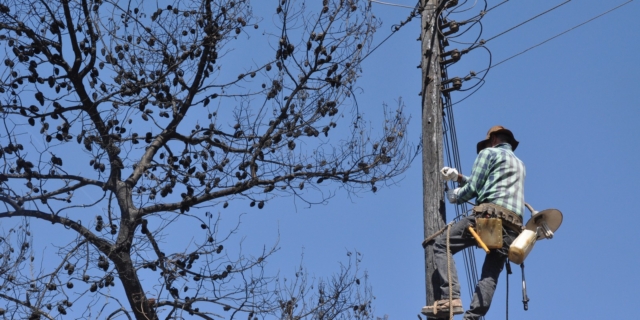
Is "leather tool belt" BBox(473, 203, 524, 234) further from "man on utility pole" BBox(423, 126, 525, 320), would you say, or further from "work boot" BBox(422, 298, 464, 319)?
"work boot" BBox(422, 298, 464, 319)

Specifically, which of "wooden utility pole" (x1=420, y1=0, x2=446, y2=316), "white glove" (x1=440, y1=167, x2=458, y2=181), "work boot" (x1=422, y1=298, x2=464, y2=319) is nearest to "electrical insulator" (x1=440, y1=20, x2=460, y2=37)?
"wooden utility pole" (x1=420, y1=0, x2=446, y2=316)

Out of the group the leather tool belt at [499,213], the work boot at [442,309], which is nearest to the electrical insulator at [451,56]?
the leather tool belt at [499,213]

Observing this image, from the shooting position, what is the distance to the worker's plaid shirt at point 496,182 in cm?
693

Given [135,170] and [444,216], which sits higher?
[135,170]

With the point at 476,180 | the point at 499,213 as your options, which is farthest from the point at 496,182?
the point at 499,213

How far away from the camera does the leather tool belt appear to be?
675 cm

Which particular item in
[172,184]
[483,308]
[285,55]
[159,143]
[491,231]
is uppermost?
[285,55]

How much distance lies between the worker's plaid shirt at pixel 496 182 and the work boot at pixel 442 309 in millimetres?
A: 918

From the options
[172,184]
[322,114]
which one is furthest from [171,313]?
[322,114]

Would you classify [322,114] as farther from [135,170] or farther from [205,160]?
[135,170]

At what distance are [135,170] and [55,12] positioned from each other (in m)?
1.98

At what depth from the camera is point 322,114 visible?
1027cm

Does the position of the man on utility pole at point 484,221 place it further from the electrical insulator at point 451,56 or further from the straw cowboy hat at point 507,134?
the electrical insulator at point 451,56

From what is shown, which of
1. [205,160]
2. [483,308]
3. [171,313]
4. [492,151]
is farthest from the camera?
[205,160]
